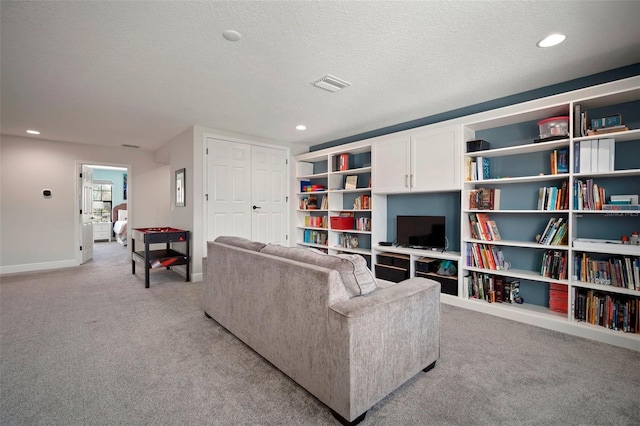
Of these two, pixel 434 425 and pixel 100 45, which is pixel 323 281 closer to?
pixel 434 425

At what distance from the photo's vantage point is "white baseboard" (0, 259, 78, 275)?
4.83 meters

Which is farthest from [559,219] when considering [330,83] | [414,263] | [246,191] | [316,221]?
[246,191]

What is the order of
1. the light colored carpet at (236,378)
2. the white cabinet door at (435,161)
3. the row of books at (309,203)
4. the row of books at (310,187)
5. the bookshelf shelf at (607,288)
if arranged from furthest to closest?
the row of books at (309,203) → the row of books at (310,187) → the white cabinet door at (435,161) → the bookshelf shelf at (607,288) → the light colored carpet at (236,378)

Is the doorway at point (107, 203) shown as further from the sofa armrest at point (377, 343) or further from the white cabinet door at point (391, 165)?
the sofa armrest at point (377, 343)

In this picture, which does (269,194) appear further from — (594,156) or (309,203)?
(594,156)

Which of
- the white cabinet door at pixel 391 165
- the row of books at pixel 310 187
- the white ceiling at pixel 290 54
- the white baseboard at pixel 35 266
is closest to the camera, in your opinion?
the white ceiling at pixel 290 54

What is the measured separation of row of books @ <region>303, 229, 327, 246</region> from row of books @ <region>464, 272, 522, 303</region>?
2529 mm

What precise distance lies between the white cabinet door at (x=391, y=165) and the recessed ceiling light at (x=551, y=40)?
1.72 m

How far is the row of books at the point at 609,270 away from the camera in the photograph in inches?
90.7

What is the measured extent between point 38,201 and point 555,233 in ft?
25.1

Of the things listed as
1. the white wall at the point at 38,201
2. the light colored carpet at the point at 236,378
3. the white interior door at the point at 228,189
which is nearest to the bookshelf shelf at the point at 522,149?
the light colored carpet at the point at 236,378

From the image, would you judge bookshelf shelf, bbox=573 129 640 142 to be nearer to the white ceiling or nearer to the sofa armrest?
the white ceiling

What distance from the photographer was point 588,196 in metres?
2.54

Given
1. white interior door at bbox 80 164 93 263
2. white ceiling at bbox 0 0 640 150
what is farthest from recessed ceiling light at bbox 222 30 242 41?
white interior door at bbox 80 164 93 263
